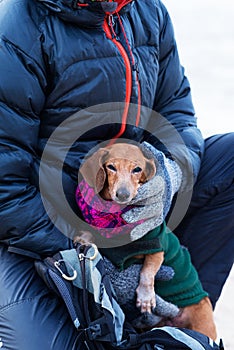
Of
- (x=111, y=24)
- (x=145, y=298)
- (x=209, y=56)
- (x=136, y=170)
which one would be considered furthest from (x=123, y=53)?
(x=209, y=56)

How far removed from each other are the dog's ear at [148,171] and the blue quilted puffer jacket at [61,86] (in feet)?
0.58

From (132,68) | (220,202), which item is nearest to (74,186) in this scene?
(132,68)

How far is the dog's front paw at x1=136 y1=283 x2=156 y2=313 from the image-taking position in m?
2.21

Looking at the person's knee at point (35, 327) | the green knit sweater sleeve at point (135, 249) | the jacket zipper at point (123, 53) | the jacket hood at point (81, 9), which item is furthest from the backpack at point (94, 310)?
the jacket hood at point (81, 9)

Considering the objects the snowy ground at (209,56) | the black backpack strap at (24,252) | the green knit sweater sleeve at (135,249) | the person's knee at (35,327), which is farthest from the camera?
the snowy ground at (209,56)

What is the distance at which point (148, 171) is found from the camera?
2221 millimetres

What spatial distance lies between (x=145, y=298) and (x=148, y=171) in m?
0.39

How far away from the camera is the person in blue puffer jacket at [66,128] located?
6.68 ft


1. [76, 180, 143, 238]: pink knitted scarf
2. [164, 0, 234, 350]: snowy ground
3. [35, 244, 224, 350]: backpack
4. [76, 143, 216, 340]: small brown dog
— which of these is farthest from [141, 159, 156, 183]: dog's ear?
[164, 0, 234, 350]: snowy ground

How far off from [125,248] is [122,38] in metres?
0.66

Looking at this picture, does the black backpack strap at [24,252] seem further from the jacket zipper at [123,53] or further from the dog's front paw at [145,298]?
the jacket zipper at [123,53]

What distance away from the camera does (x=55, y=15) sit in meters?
2.11

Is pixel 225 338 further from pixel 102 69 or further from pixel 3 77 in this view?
pixel 3 77

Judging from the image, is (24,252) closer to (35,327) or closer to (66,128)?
(35,327)
